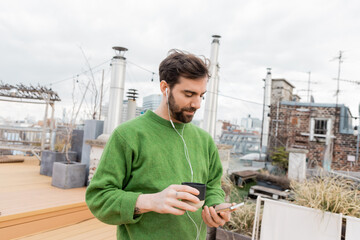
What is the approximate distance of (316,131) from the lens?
11.7m

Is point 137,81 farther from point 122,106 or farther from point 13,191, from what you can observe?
point 13,191

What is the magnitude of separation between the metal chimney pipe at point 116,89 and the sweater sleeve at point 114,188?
11.4 feet

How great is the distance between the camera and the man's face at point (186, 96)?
1.03m

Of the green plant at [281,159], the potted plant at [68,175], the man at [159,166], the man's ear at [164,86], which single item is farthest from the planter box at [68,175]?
the green plant at [281,159]

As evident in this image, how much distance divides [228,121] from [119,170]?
15055mm

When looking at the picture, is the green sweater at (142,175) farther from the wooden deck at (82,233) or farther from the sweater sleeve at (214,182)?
the wooden deck at (82,233)

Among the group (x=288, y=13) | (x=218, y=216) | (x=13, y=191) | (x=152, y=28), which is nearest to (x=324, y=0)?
(x=288, y=13)

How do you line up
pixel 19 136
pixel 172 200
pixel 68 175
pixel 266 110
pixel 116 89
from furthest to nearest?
pixel 266 110
pixel 19 136
pixel 116 89
pixel 68 175
pixel 172 200

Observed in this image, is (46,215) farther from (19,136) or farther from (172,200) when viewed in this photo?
(19,136)

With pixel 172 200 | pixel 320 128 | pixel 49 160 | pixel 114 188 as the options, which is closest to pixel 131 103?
pixel 49 160

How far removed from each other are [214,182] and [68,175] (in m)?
3.49

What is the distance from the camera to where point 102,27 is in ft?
19.6

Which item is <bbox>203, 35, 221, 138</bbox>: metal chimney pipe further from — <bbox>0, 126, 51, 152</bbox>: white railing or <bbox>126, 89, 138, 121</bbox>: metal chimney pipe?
<bbox>0, 126, 51, 152</bbox>: white railing

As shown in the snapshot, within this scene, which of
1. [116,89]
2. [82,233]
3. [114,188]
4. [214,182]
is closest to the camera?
[114,188]
